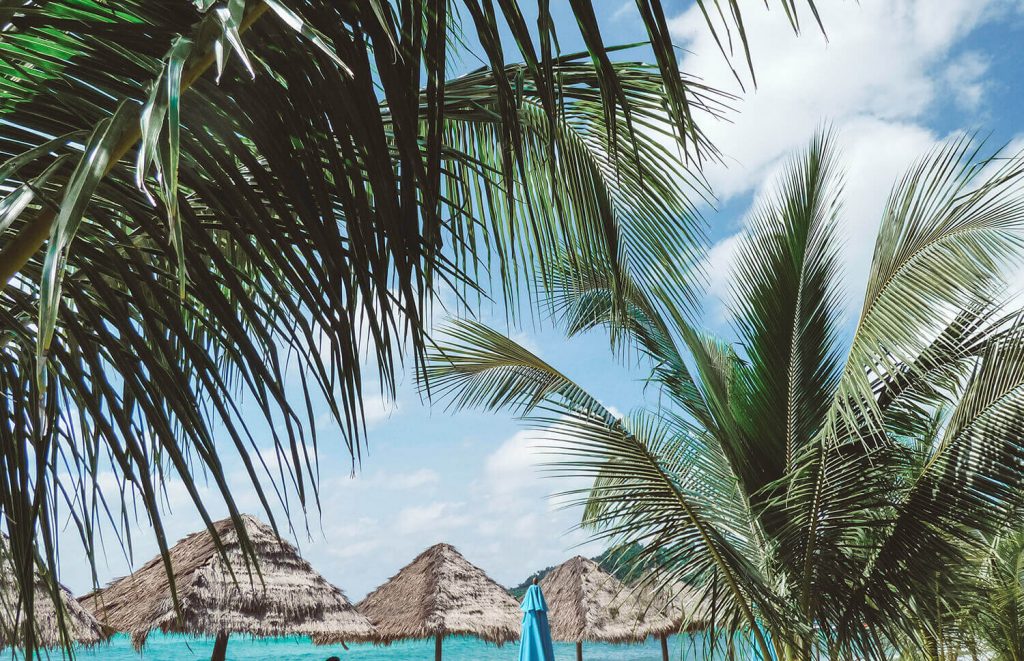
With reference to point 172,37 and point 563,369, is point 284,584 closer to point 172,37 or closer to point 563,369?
point 563,369

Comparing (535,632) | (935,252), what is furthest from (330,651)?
(935,252)

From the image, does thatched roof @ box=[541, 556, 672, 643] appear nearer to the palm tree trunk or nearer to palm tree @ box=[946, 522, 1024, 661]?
palm tree @ box=[946, 522, 1024, 661]

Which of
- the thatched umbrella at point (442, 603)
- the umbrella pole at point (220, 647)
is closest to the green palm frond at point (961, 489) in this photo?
the umbrella pole at point (220, 647)

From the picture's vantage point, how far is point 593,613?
40.9 ft

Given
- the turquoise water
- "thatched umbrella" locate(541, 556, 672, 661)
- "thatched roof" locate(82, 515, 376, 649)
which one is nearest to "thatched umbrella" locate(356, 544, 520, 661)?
"thatched umbrella" locate(541, 556, 672, 661)

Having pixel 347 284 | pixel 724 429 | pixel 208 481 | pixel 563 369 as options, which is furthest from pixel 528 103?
pixel 724 429

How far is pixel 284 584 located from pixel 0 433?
834 centimetres

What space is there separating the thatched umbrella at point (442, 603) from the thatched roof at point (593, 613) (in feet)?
3.97

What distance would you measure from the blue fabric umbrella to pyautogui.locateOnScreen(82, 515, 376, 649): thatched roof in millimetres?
2120

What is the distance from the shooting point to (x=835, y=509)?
507 cm

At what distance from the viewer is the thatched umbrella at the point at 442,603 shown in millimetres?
11188

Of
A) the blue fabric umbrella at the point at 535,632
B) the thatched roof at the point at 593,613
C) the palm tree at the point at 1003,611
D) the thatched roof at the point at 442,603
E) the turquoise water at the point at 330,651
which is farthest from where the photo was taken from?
the turquoise water at the point at 330,651

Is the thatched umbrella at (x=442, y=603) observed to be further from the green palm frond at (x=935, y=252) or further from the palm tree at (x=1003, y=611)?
the green palm frond at (x=935, y=252)

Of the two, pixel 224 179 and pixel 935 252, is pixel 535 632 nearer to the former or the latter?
pixel 935 252
